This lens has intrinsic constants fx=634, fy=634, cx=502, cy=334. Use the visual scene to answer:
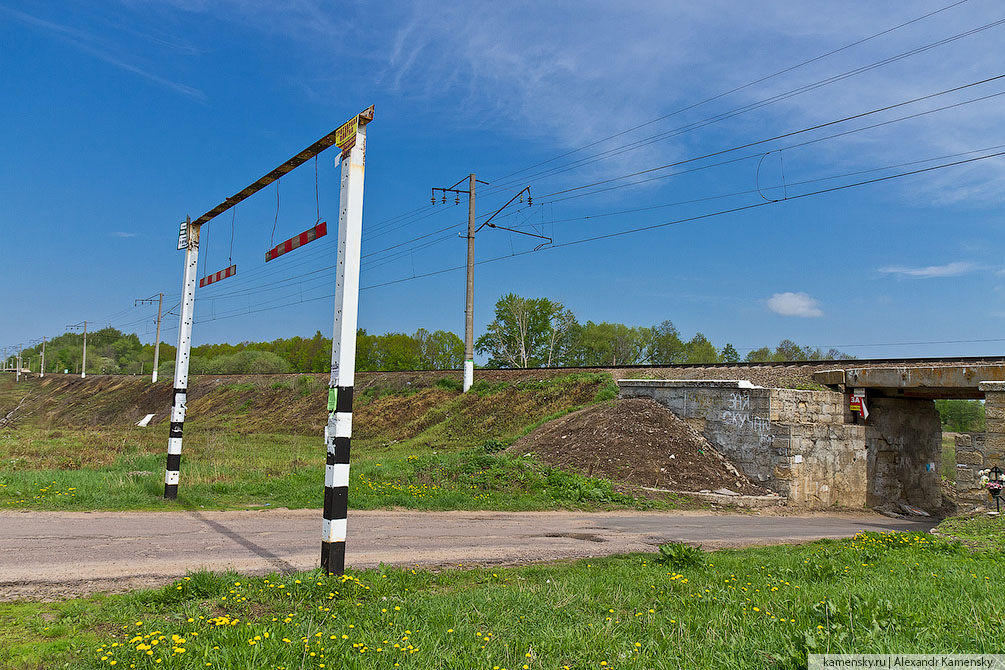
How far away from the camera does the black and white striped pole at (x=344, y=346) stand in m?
6.99

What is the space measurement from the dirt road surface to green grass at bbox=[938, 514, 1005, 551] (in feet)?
6.86

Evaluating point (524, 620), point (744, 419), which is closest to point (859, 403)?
point (744, 419)

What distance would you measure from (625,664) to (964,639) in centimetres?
224

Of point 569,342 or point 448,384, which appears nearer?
point 448,384

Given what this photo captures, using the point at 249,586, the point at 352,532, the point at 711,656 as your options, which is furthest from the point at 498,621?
the point at 352,532

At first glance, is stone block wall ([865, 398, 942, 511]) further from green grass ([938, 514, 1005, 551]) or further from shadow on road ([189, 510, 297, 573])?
shadow on road ([189, 510, 297, 573])

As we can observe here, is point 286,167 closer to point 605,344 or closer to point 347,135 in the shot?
point 347,135

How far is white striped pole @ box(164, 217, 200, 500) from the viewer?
483 inches

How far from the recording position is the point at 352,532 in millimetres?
10211

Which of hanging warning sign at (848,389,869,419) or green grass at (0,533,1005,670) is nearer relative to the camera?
green grass at (0,533,1005,670)

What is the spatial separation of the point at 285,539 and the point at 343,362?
3.90m

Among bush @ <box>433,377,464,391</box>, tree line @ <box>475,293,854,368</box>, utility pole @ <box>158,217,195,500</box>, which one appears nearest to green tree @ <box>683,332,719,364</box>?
tree line @ <box>475,293,854,368</box>

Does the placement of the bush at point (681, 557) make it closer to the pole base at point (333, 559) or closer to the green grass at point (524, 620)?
the green grass at point (524, 620)

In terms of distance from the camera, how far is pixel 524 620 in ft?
17.6
